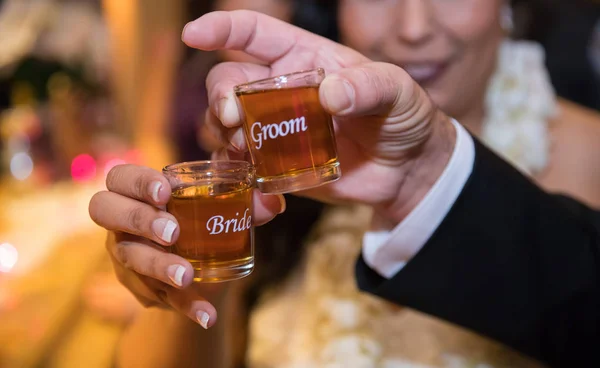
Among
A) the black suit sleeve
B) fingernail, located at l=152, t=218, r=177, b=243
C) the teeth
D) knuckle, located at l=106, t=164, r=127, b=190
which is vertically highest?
knuckle, located at l=106, t=164, r=127, b=190

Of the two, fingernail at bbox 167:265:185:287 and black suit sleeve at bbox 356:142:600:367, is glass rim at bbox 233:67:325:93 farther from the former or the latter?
black suit sleeve at bbox 356:142:600:367

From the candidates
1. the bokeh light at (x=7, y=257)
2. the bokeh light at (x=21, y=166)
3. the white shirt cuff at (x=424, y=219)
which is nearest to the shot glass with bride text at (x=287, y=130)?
the white shirt cuff at (x=424, y=219)

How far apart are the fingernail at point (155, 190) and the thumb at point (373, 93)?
0.18m

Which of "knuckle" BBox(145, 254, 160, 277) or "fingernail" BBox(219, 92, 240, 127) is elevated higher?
"fingernail" BBox(219, 92, 240, 127)

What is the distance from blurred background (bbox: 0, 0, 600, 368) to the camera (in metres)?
1.14

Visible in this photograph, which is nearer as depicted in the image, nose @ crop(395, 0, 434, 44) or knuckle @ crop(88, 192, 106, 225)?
knuckle @ crop(88, 192, 106, 225)

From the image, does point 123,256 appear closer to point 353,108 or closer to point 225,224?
point 225,224

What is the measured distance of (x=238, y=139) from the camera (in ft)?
2.10

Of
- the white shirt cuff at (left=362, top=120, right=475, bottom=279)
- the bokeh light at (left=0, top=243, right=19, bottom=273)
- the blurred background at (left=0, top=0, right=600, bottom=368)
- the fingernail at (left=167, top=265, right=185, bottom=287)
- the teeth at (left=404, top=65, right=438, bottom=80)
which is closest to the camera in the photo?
the fingernail at (left=167, top=265, right=185, bottom=287)

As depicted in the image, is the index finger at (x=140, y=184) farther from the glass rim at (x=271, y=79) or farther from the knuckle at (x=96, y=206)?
the glass rim at (x=271, y=79)

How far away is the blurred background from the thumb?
34cm

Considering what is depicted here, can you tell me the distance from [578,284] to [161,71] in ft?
5.40

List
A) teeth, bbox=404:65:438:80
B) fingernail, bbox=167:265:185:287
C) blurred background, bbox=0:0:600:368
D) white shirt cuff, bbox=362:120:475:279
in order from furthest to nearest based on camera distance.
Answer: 1. blurred background, bbox=0:0:600:368
2. teeth, bbox=404:65:438:80
3. white shirt cuff, bbox=362:120:475:279
4. fingernail, bbox=167:265:185:287

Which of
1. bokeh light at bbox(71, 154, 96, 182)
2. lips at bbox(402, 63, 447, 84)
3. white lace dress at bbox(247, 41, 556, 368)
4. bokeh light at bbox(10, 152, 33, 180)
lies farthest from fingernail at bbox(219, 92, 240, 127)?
bokeh light at bbox(10, 152, 33, 180)
